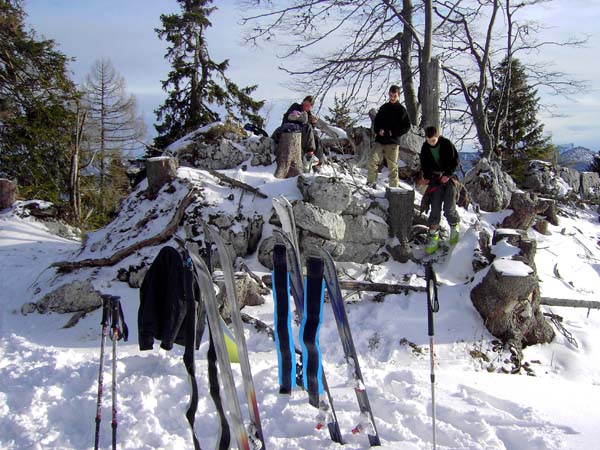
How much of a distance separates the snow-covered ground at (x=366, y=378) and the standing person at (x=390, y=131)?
188cm

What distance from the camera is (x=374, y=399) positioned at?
445 centimetres

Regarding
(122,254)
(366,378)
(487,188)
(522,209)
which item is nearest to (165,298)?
(366,378)

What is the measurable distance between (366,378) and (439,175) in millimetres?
4340

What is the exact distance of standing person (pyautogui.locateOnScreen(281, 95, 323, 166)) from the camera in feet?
31.3

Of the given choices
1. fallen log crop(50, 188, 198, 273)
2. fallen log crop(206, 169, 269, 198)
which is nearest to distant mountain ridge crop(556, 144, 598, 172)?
fallen log crop(206, 169, 269, 198)

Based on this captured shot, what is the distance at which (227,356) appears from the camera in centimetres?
321

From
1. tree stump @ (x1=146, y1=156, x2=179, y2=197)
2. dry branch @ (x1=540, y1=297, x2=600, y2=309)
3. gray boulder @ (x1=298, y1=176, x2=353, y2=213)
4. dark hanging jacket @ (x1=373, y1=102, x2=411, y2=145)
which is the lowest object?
dry branch @ (x1=540, y1=297, x2=600, y2=309)

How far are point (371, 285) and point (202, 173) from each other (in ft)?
14.0

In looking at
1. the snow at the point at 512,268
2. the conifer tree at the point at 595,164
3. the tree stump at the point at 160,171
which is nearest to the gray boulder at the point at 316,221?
the snow at the point at 512,268

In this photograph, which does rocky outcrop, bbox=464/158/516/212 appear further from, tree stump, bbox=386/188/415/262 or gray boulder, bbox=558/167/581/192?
gray boulder, bbox=558/167/581/192

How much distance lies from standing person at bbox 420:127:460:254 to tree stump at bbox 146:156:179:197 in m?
4.93

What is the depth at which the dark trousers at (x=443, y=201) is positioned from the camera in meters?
7.98

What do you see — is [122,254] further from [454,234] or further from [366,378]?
[454,234]

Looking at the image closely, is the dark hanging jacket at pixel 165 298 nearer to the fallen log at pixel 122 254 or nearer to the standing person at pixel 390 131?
the fallen log at pixel 122 254
